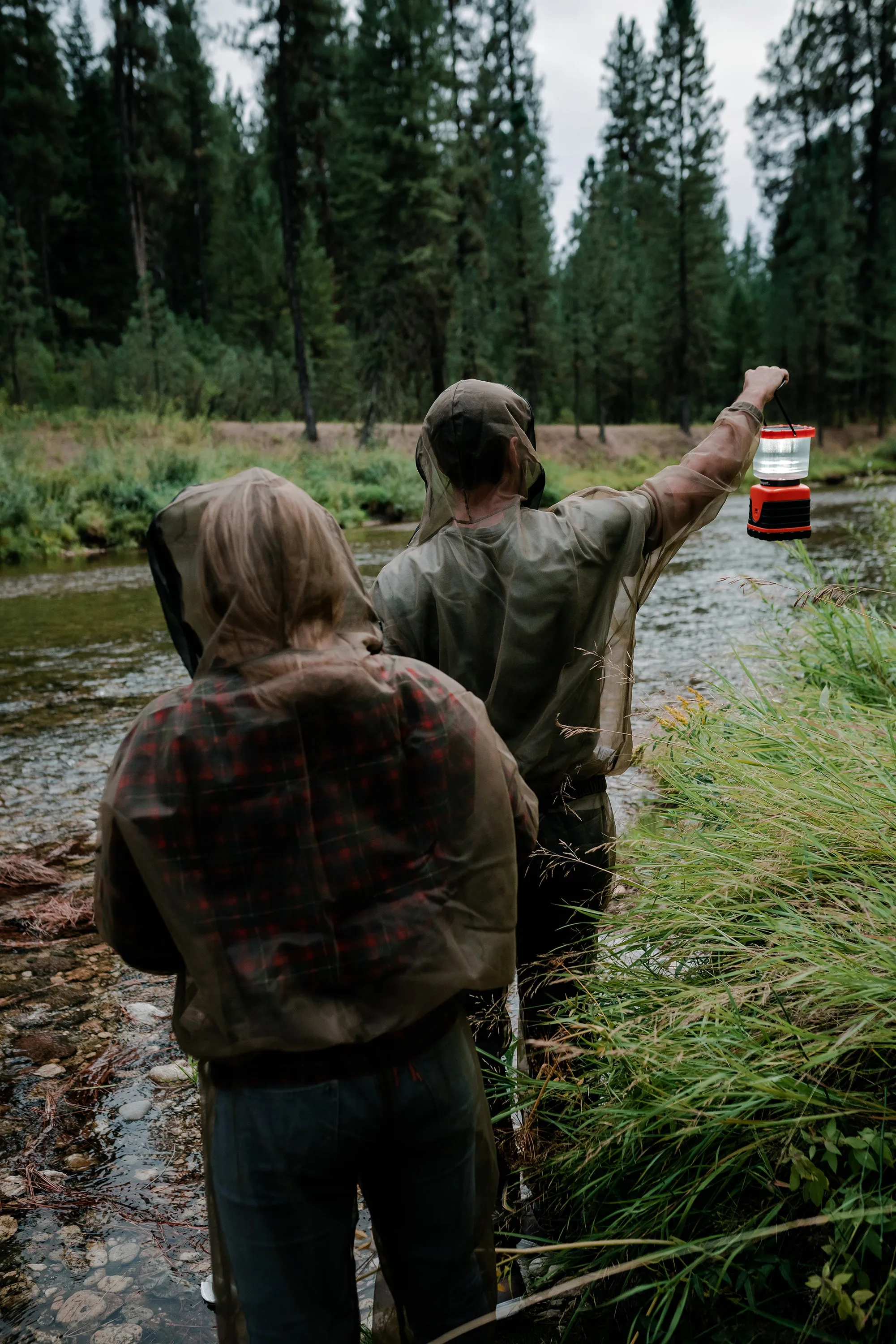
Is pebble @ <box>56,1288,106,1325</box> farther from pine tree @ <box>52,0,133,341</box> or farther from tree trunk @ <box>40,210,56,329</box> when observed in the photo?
pine tree @ <box>52,0,133,341</box>

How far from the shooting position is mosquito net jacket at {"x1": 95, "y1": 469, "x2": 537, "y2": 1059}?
1309 mm

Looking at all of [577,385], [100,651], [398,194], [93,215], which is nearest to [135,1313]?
[100,651]

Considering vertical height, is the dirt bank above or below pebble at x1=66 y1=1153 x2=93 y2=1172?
above

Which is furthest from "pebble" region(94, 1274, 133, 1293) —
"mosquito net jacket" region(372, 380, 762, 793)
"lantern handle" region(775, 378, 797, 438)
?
"lantern handle" region(775, 378, 797, 438)

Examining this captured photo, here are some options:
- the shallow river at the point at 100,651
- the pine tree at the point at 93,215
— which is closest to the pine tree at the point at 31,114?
the pine tree at the point at 93,215

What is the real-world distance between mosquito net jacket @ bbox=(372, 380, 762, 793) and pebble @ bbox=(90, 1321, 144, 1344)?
1581mm

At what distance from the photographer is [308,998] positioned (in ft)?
4.45

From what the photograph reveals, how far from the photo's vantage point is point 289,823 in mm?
1331

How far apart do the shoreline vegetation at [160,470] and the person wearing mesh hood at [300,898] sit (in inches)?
218

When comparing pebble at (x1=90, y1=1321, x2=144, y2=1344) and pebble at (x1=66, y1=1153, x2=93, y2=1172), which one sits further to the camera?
pebble at (x1=66, y1=1153, x2=93, y2=1172)

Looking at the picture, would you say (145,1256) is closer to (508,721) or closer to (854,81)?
(508,721)

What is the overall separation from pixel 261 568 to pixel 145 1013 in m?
2.85

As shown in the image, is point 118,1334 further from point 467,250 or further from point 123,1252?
point 467,250

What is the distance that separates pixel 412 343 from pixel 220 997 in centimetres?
3217
